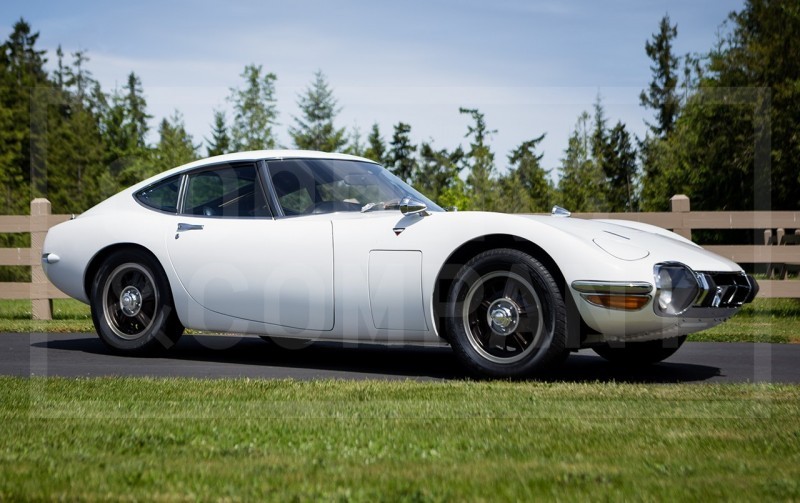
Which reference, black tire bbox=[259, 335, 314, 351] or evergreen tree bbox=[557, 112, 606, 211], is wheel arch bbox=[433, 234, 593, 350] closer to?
black tire bbox=[259, 335, 314, 351]

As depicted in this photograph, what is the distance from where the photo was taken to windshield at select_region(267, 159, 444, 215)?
22.4 feet

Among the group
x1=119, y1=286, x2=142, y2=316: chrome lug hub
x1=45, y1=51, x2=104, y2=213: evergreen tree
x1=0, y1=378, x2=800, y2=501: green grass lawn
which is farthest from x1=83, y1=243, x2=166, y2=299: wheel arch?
x1=45, y1=51, x2=104, y2=213: evergreen tree

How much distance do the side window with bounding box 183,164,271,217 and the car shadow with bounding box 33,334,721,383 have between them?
1.16 m

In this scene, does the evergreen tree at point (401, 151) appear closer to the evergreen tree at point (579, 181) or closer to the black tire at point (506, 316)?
the evergreen tree at point (579, 181)

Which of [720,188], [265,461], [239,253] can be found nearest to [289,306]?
[239,253]

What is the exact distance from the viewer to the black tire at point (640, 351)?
6.79 m

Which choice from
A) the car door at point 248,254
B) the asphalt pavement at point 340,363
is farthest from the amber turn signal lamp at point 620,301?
the car door at point 248,254

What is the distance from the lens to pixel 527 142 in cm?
8275

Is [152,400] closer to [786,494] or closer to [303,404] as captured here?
[303,404]

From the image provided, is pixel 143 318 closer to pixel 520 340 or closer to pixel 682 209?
pixel 520 340

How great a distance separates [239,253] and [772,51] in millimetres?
31466

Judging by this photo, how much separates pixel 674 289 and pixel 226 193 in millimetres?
3462

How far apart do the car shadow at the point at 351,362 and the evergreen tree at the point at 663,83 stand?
71.2 m

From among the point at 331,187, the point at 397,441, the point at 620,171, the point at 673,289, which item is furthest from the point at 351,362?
the point at 620,171
